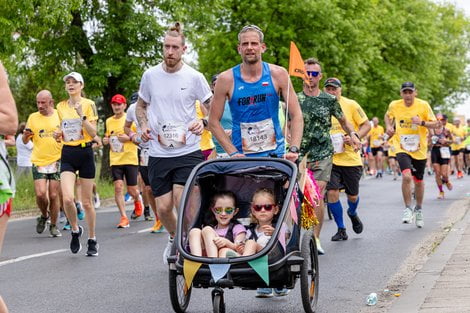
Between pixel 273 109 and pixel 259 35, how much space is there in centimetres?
60

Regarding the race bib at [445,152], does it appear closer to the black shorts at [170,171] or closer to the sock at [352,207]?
the sock at [352,207]

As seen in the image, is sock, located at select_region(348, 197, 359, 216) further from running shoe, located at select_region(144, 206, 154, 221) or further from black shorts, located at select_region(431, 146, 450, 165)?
black shorts, located at select_region(431, 146, 450, 165)

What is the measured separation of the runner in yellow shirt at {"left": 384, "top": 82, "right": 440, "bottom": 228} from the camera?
1476cm

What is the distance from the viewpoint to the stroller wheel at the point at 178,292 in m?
7.14

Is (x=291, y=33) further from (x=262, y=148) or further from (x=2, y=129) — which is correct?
(x=2, y=129)

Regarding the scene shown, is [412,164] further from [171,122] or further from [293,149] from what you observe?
[293,149]

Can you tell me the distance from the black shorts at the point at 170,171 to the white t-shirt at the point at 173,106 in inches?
2.2

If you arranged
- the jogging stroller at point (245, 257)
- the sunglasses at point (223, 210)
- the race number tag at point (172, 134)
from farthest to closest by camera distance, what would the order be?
the race number tag at point (172, 134) < the sunglasses at point (223, 210) < the jogging stroller at point (245, 257)

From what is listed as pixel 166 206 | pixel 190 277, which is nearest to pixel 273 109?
pixel 166 206

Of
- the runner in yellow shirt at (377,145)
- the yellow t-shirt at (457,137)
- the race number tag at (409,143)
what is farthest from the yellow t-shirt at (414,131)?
the runner in yellow shirt at (377,145)

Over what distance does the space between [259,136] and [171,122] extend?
1150 millimetres

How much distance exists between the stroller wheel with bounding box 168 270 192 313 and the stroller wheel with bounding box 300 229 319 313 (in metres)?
0.79

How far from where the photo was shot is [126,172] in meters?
17.1

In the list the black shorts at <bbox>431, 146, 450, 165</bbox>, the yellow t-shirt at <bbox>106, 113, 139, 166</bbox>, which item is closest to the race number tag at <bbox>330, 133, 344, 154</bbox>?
the yellow t-shirt at <bbox>106, 113, 139, 166</bbox>
